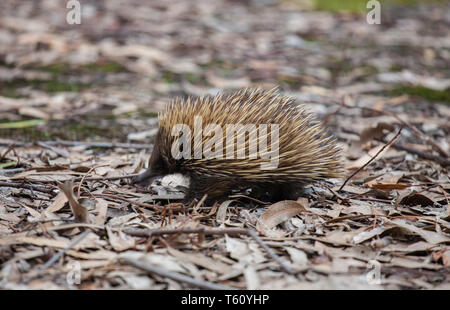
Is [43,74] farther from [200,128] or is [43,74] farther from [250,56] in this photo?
[200,128]

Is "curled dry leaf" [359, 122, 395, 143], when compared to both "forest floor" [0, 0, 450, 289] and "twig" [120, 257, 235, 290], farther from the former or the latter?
"twig" [120, 257, 235, 290]

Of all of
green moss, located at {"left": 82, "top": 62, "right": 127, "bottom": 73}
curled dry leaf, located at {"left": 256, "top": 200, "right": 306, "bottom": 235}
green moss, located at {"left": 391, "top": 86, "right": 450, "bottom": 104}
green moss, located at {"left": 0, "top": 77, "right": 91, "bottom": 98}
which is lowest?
curled dry leaf, located at {"left": 256, "top": 200, "right": 306, "bottom": 235}

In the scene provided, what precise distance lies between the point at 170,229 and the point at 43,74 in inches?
154

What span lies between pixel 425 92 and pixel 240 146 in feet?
11.6

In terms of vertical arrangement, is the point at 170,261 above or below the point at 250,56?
below

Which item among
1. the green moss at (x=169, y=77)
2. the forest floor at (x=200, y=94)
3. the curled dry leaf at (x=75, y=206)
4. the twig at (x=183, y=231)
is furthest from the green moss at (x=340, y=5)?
the curled dry leaf at (x=75, y=206)

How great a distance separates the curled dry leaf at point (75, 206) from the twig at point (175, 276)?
0.40m

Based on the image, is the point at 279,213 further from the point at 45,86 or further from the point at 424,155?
the point at 45,86

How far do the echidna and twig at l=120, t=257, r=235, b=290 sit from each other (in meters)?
0.89

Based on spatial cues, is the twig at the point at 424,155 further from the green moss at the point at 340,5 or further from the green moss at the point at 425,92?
the green moss at the point at 340,5

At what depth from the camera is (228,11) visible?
8695mm

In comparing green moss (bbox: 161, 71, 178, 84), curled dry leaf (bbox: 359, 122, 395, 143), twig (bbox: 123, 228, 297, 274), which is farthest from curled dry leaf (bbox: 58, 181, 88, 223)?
green moss (bbox: 161, 71, 178, 84)

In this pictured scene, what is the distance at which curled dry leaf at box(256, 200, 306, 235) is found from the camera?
8.91 ft
